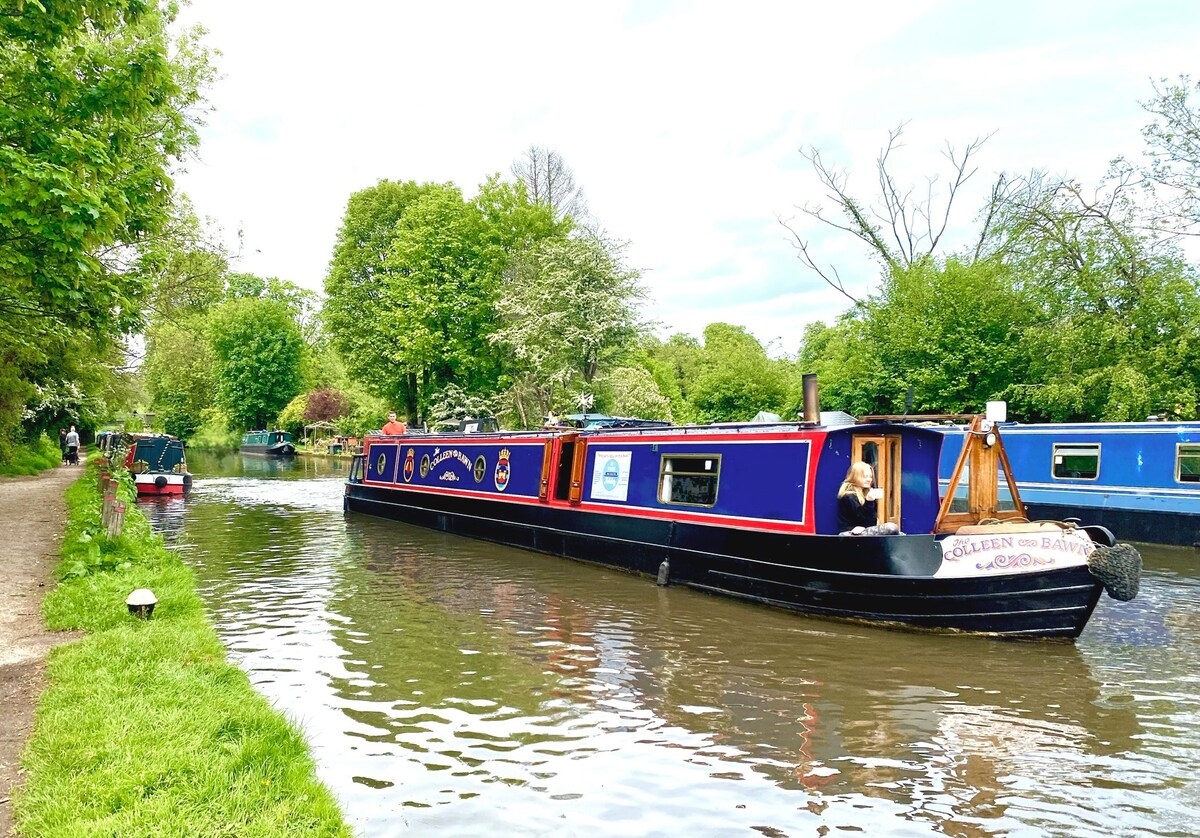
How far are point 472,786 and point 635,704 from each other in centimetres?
197

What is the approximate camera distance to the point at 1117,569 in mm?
7996

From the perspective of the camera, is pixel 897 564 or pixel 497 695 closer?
pixel 497 695

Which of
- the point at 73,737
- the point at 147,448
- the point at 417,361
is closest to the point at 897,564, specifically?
the point at 73,737

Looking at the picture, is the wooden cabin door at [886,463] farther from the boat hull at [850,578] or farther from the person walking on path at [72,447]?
the person walking on path at [72,447]

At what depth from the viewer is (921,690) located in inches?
282

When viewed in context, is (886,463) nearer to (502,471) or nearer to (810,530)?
(810,530)

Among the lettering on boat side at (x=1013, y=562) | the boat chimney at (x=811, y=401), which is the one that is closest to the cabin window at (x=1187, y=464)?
the lettering on boat side at (x=1013, y=562)

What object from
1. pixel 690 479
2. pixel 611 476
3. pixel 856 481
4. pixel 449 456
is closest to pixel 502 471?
pixel 449 456

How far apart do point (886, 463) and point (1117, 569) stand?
2719 mm

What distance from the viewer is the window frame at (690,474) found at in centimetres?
1148

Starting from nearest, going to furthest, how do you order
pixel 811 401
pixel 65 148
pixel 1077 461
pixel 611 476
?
pixel 65 148, pixel 811 401, pixel 611 476, pixel 1077 461

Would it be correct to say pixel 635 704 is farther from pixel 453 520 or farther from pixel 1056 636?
pixel 453 520

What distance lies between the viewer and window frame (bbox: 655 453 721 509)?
37.7 feet

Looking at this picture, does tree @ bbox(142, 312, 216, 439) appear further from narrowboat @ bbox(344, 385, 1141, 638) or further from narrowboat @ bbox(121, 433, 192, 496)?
narrowboat @ bbox(344, 385, 1141, 638)
